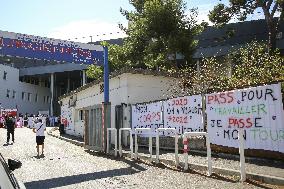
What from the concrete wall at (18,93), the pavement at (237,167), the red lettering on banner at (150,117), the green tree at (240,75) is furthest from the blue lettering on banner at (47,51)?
the concrete wall at (18,93)

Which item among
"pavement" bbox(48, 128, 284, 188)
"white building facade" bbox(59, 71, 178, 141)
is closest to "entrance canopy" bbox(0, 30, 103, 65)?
"white building facade" bbox(59, 71, 178, 141)

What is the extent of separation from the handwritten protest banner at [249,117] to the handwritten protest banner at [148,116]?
12.2 ft

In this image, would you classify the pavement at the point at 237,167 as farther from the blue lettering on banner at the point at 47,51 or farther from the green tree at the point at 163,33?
the green tree at the point at 163,33

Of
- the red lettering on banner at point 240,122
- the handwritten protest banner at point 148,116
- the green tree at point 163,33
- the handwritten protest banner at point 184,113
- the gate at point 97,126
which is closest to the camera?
the red lettering on banner at point 240,122

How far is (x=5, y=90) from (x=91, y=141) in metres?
46.3

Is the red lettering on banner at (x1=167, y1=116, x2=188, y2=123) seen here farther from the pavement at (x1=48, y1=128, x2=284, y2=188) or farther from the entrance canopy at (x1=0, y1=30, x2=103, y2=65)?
the entrance canopy at (x1=0, y1=30, x2=103, y2=65)

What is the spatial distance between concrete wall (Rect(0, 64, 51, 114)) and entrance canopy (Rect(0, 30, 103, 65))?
45.3 metres

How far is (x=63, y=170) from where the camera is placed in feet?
33.8

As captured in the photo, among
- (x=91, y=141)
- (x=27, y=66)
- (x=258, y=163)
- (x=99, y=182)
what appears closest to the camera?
(x=99, y=182)

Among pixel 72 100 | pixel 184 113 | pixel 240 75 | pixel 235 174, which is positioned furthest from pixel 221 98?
pixel 72 100

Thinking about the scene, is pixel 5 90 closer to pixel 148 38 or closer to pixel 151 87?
pixel 148 38

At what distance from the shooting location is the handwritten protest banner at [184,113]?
40.4ft

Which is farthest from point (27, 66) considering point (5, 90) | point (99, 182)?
point (99, 182)

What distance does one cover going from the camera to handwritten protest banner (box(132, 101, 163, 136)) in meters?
15.0
